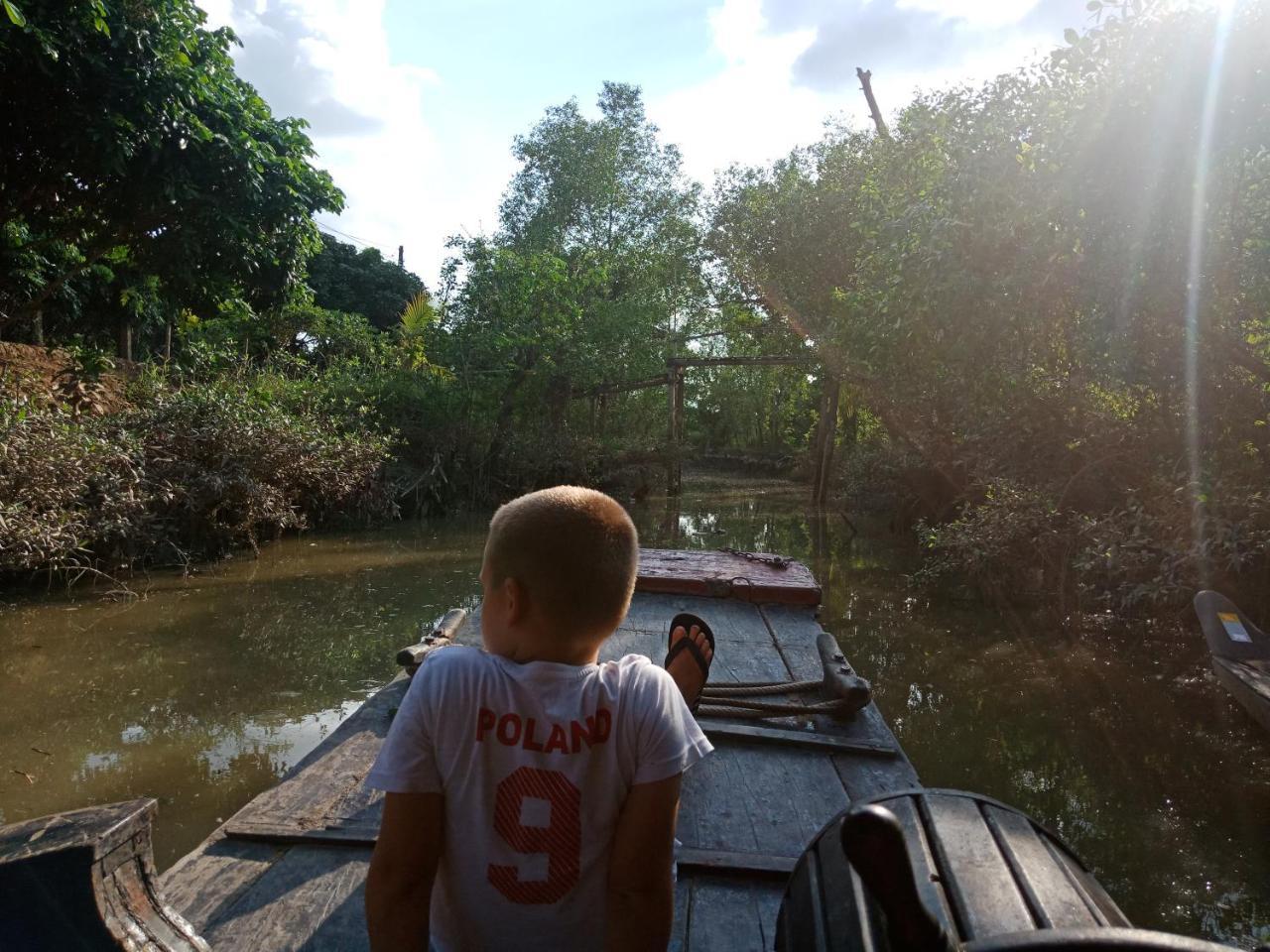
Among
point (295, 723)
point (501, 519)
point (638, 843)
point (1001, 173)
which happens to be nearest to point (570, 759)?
point (638, 843)

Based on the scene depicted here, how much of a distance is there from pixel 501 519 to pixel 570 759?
376 millimetres

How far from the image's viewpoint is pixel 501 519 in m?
1.44

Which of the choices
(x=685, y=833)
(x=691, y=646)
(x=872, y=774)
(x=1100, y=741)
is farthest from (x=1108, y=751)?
(x=685, y=833)

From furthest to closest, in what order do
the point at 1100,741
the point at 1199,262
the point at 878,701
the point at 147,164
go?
the point at 147,164
the point at 1199,262
the point at 878,701
the point at 1100,741

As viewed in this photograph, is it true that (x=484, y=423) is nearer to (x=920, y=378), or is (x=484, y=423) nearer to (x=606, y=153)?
(x=920, y=378)

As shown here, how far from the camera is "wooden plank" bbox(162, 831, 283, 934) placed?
6.75ft

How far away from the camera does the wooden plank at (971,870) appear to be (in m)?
1.42

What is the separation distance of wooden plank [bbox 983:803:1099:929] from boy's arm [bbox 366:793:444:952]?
928 millimetres

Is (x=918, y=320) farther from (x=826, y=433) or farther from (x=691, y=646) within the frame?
(x=826, y=433)

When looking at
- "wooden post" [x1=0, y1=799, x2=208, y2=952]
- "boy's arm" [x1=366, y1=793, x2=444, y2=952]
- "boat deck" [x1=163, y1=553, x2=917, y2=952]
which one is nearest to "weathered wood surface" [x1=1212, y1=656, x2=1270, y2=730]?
"boat deck" [x1=163, y1=553, x2=917, y2=952]

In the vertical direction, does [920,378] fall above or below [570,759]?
above

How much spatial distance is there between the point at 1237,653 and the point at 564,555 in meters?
5.00

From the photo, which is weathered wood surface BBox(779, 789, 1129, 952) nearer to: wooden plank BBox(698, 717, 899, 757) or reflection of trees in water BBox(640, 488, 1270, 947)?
wooden plank BBox(698, 717, 899, 757)

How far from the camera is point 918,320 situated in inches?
310
